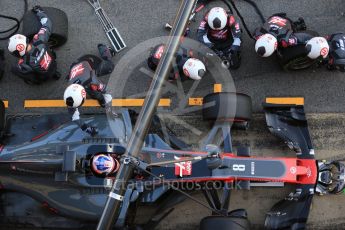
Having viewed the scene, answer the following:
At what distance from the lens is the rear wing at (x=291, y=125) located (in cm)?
639

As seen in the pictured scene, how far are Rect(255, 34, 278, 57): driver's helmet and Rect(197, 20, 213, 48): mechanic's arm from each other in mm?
744

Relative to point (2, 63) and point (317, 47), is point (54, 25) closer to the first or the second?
point (2, 63)

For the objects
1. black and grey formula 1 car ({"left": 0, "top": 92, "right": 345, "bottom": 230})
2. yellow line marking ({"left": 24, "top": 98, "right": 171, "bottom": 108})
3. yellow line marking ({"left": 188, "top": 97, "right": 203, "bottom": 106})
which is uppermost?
yellow line marking ({"left": 188, "top": 97, "right": 203, "bottom": 106})

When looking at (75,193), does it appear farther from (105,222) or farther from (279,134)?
(279,134)

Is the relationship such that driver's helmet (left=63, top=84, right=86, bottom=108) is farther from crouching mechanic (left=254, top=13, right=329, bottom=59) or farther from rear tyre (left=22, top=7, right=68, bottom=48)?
crouching mechanic (left=254, top=13, right=329, bottom=59)

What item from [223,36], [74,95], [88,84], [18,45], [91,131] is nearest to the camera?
[74,95]

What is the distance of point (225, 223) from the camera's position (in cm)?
573

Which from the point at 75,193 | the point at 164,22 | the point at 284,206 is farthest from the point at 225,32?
the point at 75,193

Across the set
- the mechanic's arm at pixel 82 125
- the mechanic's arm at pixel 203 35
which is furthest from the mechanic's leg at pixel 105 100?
the mechanic's arm at pixel 203 35

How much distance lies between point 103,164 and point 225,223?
1496 mm

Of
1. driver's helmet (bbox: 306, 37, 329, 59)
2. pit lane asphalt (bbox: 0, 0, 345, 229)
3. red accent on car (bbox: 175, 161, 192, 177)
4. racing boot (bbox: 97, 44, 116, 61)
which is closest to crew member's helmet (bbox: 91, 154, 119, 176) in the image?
red accent on car (bbox: 175, 161, 192, 177)

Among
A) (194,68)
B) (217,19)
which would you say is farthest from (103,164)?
(217,19)

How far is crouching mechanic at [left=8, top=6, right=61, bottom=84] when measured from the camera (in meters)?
6.72

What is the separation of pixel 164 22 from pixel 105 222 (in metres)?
4.10
